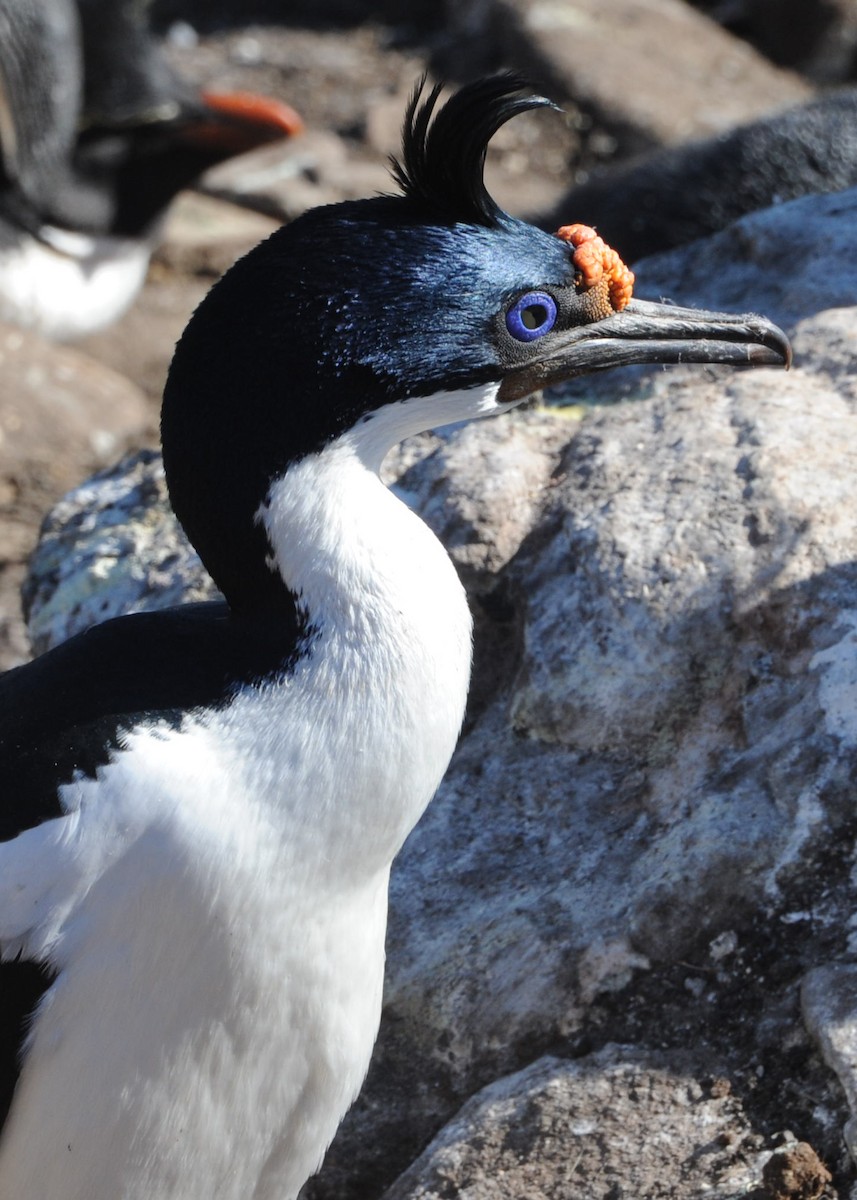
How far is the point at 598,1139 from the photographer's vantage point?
8.73 feet

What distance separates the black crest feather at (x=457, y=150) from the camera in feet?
7.91

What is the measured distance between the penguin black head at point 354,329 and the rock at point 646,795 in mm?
782

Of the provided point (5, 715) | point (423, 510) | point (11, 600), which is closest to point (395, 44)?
point (11, 600)

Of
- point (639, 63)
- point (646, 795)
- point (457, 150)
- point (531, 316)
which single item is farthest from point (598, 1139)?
point (639, 63)

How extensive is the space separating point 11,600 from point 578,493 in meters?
2.74

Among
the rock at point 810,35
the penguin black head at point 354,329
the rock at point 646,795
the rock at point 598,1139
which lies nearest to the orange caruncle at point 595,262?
the penguin black head at point 354,329

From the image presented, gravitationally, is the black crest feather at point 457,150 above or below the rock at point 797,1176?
above

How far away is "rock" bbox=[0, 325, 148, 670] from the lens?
21.1ft

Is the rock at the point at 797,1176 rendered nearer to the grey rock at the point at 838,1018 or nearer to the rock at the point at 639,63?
the grey rock at the point at 838,1018

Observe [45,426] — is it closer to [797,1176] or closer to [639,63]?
[797,1176]

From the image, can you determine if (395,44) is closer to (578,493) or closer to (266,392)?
(578,493)

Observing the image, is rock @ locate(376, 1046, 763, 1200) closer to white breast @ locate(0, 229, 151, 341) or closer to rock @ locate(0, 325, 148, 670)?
rock @ locate(0, 325, 148, 670)

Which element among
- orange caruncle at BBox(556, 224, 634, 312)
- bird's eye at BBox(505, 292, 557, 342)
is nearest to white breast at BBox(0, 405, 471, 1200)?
bird's eye at BBox(505, 292, 557, 342)

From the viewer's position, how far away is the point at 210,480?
2.45 meters
